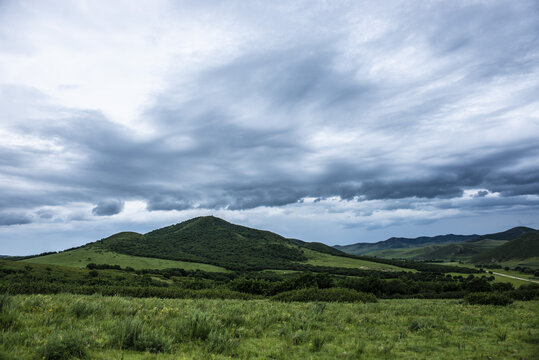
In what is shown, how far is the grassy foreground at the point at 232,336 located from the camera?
313 inches

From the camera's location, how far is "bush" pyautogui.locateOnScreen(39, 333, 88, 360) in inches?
282

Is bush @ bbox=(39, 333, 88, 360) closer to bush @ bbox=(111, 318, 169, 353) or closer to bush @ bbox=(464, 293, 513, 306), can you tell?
bush @ bbox=(111, 318, 169, 353)

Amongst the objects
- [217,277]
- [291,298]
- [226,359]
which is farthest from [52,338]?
[217,277]

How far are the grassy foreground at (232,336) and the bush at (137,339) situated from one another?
3 cm

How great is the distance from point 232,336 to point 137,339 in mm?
3166

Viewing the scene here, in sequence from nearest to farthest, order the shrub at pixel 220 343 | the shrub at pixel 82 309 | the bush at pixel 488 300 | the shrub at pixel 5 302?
the shrub at pixel 220 343
the shrub at pixel 5 302
the shrub at pixel 82 309
the bush at pixel 488 300

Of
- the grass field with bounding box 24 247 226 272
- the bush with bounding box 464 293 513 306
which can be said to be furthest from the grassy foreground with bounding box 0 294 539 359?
the grass field with bounding box 24 247 226 272

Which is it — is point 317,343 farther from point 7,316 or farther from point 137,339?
point 7,316

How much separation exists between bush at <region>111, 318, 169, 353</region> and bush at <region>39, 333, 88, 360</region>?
1.10 meters

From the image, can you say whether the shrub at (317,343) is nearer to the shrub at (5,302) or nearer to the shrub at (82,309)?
the shrub at (82,309)

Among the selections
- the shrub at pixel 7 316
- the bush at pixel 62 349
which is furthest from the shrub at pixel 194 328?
the shrub at pixel 7 316

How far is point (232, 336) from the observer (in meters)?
10.2

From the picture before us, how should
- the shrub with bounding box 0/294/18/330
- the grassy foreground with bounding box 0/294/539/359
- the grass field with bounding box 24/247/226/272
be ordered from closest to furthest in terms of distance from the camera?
the grassy foreground with bounding box 0/294/539/359 < the shrub with bounding box 0/294/18/330 < the grass field with bounding box 24/247/226/272

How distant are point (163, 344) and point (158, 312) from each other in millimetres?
4328
